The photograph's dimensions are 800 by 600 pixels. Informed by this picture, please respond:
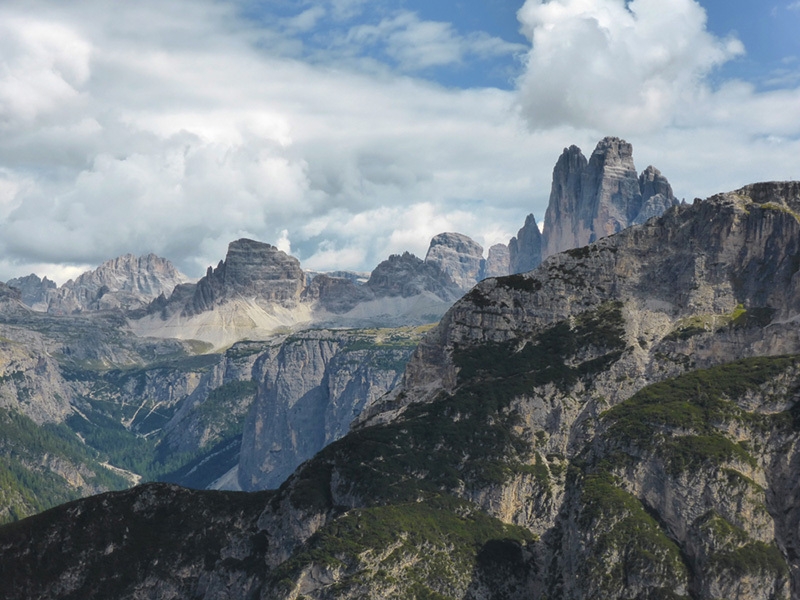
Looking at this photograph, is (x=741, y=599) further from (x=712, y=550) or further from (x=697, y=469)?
(x=697, y=469)

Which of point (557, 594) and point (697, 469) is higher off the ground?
point (697, 469)

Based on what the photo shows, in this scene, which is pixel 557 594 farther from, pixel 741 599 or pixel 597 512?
pixel 741 599

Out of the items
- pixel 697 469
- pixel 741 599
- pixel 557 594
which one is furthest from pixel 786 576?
pixel 557 594

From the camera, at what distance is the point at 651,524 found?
19600 centimetres

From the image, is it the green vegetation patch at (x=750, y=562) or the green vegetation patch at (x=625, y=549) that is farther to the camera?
the green vegetation patch at (x=625, y=549)

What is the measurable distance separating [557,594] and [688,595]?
23951 mm

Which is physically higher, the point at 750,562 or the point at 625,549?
the point at 625,549

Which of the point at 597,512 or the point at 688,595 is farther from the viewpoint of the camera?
the point at 597,512

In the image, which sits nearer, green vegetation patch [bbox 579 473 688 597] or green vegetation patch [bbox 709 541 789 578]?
green vegetation patch [bbox 709 541 789 578]

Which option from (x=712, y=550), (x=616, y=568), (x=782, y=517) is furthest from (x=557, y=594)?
(x=782, y=517)

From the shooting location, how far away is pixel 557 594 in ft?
644

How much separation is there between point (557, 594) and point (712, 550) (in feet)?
91.9

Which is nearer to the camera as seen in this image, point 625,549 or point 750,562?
point 750,562

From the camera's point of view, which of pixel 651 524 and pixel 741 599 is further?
pixel 651 524
